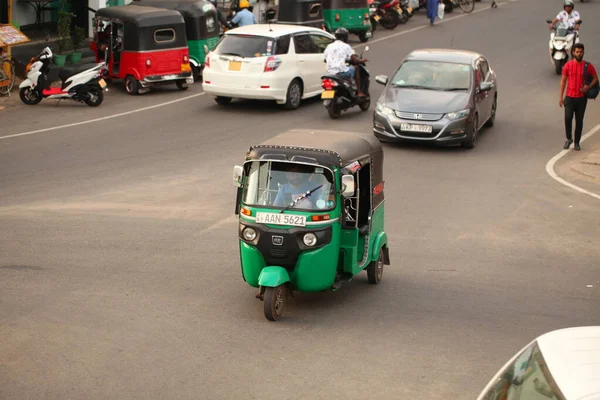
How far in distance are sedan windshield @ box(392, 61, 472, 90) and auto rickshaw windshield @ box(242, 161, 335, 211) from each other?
31.0 feet

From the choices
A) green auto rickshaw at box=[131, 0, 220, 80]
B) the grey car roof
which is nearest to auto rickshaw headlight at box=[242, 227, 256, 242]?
the grey car roof

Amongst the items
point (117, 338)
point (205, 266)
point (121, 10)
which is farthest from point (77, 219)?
point (121, 10)

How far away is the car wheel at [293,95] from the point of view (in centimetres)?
2161

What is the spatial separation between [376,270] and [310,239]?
1.54m

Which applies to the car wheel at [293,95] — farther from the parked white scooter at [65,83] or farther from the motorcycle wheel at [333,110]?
the parked white scooter at [65,83]

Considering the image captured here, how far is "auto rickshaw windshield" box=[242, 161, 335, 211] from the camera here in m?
9.48

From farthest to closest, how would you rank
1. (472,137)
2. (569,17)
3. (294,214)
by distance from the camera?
(569,17)
(472,137)
(294,214)

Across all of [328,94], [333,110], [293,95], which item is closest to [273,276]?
[328,94]

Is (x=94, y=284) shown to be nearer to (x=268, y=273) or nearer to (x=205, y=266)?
(x=205, y=266)

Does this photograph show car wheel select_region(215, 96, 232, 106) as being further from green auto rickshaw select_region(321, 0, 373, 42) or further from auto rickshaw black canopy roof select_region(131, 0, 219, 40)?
green auto rickshaw select_region(321, 0, 373, 42)

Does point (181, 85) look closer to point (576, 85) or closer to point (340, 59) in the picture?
point (340, 59)

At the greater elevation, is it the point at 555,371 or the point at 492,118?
the point at 555,371

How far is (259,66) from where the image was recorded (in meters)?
20.9

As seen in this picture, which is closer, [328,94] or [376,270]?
[376,270]
